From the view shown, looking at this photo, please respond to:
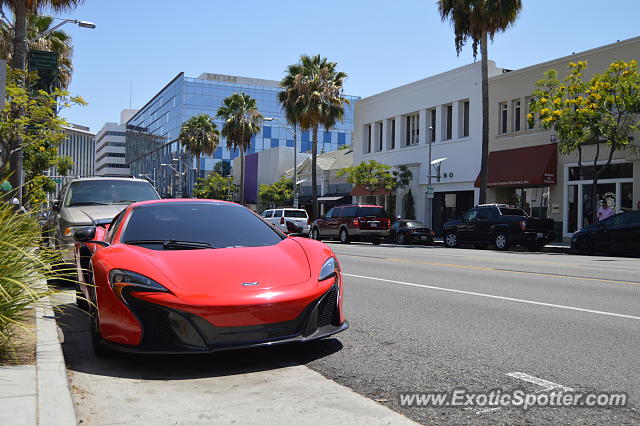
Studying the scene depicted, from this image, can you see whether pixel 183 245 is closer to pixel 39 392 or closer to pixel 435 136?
pixel 39 392

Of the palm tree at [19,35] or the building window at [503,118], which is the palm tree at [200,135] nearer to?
the building window at [503,118]

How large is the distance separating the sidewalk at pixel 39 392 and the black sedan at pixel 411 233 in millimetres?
24902

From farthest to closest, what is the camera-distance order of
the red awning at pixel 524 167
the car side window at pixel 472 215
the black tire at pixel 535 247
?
1. the red awning at pixel 524 167
2. the car side window at pixel 472 215
3. the black tire at pixel 535 247

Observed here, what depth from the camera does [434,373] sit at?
16.3 feet

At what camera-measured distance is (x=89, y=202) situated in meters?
11.1

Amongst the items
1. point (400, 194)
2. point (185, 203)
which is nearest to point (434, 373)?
point (185, 203)

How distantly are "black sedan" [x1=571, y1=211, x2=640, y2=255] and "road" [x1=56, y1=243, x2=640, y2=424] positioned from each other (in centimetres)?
1128

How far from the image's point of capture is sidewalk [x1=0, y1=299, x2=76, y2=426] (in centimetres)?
355

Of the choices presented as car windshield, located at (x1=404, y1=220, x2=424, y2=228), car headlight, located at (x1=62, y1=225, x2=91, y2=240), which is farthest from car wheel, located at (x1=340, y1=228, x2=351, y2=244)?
car headlight, located at (x1=62, y1=225, x2=91, y2=240)

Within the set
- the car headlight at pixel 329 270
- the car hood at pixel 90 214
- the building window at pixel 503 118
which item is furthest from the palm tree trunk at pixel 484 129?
the car headlight at pixel 329 270

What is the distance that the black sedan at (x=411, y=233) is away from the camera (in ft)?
95.5

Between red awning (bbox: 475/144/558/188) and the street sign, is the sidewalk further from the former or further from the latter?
red awning (bbox: 475/144/558/188)

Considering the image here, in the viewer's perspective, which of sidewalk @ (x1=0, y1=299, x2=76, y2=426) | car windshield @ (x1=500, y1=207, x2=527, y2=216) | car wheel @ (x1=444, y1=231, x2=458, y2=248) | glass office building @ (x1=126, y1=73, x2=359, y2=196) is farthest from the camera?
glass office building @ (x1=126, y1=73, x2=359, y2=196)

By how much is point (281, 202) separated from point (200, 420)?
169ft
